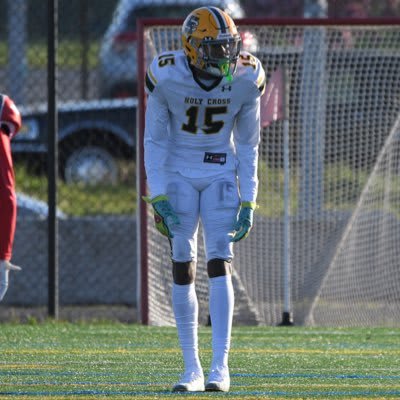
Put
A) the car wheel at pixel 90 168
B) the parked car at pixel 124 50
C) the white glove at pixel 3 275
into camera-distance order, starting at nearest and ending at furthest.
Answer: the white glove at pixel 3 275 < the car wheel at pixel 90 168 < the parked car at pixel 124 50

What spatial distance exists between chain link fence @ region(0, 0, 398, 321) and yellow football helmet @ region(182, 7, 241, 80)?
12.9 feet

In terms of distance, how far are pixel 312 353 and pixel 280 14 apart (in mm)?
5423

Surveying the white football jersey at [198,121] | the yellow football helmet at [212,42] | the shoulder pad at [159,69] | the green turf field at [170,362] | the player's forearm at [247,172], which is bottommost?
the green turf field at [170,362]

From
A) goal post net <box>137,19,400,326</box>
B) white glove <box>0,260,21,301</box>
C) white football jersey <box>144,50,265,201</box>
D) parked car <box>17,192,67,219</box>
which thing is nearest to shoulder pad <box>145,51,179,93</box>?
white football jersey <box>144,50,265,201</box>

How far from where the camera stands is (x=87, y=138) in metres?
13.9

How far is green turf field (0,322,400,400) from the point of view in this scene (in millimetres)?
5855

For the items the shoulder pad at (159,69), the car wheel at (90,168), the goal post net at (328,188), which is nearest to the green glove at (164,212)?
the shoulder pad at (159,69)

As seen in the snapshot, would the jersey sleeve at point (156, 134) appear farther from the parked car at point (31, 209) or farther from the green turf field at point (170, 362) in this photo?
the parked car at point (31, 209)

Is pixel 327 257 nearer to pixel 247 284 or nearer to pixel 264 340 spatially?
pixel 247 284

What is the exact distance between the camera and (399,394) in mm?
5781

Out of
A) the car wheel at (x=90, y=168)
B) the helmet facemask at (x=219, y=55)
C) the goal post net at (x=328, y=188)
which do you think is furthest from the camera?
the car wheel at (x=90, y=168)

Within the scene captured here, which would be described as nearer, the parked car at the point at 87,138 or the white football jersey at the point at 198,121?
the white football jersey at the point at 198,121

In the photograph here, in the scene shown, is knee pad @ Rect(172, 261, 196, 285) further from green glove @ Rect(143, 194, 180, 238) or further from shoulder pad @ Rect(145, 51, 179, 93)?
shoulder pad @ Rect(145, 51, 179, 93)

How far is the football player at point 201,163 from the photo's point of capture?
5.89 m
